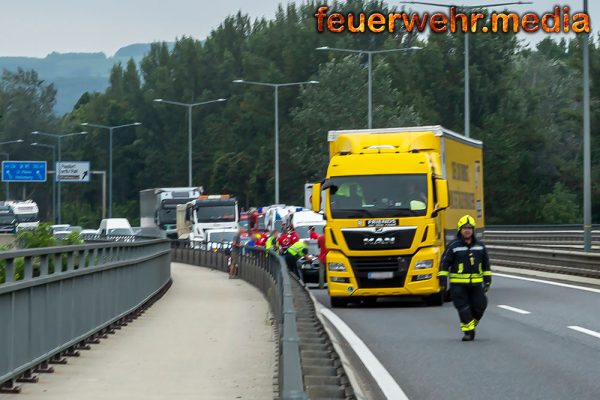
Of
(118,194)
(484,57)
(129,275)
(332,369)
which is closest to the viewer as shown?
(332,369)

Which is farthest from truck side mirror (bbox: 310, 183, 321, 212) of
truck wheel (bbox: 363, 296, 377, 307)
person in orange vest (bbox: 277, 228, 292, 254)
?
person in orange vest (bbox: 277, 228, 292, 254)

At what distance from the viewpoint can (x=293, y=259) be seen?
38.5 meters

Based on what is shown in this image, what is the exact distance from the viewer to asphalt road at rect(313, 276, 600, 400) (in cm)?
1325

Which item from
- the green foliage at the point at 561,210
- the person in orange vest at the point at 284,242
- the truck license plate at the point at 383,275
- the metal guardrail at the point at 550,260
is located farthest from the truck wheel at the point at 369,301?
the green foliage at the point at 561,210

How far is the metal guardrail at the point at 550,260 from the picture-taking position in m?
34.8

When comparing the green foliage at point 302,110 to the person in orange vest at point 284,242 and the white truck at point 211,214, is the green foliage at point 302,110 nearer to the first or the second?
the white truck at point 211,214

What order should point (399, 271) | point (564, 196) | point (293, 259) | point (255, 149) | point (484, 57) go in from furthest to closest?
1. point (255, 149)
2. point (484, 57)
3. point (564, 196)
4. point (293, 259)
5. point (399, 271)

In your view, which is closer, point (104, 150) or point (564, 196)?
point (564, 196)

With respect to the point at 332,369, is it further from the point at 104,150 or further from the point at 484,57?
the point at 104,150

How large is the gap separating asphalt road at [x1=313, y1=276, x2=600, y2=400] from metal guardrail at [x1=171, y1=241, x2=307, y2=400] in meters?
1.21

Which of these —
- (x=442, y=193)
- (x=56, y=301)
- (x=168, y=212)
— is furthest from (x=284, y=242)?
(x=168, y=212)

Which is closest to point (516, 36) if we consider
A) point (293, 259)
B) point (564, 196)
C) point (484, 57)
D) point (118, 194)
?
point (484, 57)

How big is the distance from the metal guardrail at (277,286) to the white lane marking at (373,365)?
903 millimetres

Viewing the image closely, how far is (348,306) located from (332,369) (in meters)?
16.5
